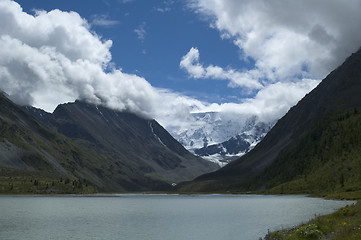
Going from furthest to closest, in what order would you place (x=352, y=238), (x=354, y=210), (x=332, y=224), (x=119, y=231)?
1. (x=119, y=231)
2. (x=354, y=210)
3. (x=332, y=224)
4. (x=352, y=238)

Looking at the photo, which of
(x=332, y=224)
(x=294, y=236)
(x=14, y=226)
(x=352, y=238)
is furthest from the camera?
(x=14, y=226)

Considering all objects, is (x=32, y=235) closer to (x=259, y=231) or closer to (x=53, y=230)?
(x=53, y=230)

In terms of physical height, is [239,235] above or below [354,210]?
below

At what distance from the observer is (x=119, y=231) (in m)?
80.4

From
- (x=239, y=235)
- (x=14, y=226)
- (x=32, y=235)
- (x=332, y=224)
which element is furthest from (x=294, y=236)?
(x=14, y=226)

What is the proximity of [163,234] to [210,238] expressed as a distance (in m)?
10.7

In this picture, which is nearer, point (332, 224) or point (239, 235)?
point (332, 224)

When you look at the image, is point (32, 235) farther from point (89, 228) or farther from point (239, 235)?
point (239, 235)

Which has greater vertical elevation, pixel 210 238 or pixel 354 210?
pixel 354 210

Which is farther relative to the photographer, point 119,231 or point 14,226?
point 14,226

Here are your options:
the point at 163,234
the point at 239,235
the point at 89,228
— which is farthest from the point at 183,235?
the point at 89,228

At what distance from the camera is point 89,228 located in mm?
85125

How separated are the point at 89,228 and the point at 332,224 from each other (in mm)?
50471

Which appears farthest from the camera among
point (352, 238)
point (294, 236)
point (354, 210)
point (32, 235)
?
point (32, 235)
